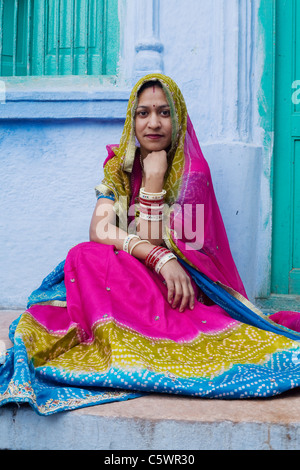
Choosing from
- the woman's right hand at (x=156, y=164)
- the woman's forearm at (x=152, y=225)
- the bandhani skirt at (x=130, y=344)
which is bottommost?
the bandhani skirt at (x=130, y=344)

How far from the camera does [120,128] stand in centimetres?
279

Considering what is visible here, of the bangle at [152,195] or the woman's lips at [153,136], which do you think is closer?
the bangle at [152,195]

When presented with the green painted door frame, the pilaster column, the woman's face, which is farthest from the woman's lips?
the green painted door frame

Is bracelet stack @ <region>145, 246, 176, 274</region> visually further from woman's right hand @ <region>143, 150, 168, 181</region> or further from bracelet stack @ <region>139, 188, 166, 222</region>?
woman's right hand @ <region>143, 150, 168, 181</region>

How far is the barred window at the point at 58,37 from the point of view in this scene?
293cm

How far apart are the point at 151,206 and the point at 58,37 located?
1.58 meters

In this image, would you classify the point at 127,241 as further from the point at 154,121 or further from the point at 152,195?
the point at 154,121

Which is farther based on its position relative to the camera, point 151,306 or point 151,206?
point 151,206

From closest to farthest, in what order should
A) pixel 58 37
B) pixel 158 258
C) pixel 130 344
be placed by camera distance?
1. pixel 130 344
2. pixel 158 258
3. pixel 58 37

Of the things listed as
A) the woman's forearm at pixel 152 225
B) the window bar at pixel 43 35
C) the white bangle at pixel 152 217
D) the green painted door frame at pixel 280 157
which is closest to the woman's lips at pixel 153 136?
the woman's forearm at pixel 152 225

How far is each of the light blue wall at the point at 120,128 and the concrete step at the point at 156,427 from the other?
1357 mm

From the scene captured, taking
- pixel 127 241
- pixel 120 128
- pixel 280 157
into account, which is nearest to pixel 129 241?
pixel 127 241

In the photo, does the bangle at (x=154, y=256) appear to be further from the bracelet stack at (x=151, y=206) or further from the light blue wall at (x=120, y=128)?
the light blue wall at (x=120, y=128)

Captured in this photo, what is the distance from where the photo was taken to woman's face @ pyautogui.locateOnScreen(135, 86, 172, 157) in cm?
215
